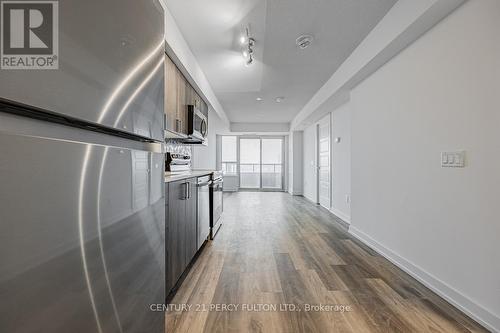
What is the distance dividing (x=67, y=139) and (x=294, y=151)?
7.65 m

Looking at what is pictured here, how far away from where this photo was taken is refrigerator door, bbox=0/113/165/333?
42 centimetres

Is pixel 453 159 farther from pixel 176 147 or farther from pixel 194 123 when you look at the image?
pixel 176 147

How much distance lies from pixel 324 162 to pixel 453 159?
3945mm

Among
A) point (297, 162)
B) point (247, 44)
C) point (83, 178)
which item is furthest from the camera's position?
point (297, 162)

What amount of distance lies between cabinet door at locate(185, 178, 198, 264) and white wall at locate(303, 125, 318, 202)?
14.7ft

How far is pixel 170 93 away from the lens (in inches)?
94.7

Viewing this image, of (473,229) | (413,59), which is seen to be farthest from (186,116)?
(473,229)

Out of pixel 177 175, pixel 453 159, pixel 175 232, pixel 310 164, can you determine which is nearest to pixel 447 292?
pixel 453 159

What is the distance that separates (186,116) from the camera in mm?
2973

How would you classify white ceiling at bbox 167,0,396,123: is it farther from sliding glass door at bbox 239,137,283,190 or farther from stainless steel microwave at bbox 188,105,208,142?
sliding glass door at bbox 239,137,283,190

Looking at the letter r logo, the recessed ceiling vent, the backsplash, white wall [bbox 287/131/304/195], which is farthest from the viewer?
white wall [bbox 287/131/304/195]

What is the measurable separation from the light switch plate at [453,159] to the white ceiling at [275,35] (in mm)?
1386

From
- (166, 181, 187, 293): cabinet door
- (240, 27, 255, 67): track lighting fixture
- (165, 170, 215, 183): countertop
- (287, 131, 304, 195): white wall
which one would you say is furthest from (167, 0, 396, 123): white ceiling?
(287, 131, 304, 195): white wall

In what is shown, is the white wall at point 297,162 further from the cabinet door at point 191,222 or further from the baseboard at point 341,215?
the cabinet door at point 191,222
